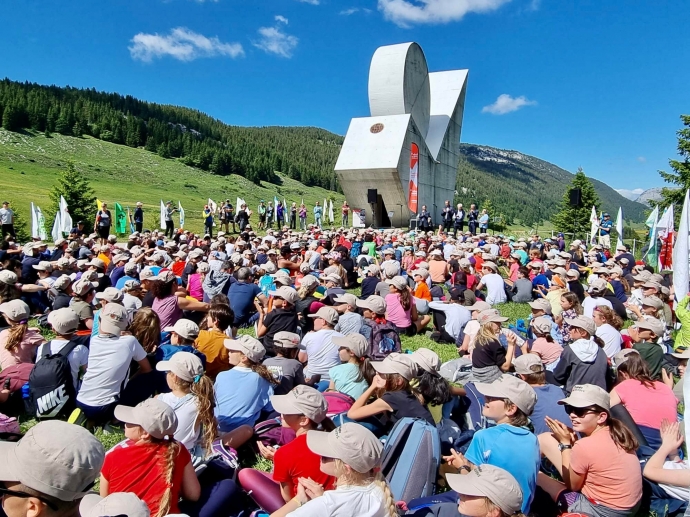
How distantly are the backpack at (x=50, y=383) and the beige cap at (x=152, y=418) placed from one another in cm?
220

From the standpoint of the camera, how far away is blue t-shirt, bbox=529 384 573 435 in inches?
161

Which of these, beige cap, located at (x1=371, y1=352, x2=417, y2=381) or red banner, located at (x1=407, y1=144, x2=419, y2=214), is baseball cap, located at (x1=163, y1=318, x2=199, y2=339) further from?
red banner, located at (x1=407, y1=144, x2=419, y2=214)

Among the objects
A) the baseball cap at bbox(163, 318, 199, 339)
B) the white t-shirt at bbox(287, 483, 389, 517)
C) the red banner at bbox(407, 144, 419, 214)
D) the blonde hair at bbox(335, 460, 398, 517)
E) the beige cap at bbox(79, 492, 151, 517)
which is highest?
the red banner at bbox(407, 144, 419, 214)

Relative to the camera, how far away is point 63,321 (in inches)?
180

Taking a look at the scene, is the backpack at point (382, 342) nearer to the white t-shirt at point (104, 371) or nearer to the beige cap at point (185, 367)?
the beige cap at point (185, 367)

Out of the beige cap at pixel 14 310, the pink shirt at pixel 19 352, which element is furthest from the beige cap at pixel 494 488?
the beige cap at pixel 14 310

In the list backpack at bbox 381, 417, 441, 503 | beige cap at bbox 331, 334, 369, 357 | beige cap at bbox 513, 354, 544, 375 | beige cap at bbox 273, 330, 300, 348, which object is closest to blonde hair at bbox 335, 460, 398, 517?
backpack at bbox 381, 417, 441, 503

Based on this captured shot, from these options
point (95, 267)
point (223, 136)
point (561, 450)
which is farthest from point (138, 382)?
point (223, 136)

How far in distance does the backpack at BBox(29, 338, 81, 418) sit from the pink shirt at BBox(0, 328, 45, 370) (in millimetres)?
443

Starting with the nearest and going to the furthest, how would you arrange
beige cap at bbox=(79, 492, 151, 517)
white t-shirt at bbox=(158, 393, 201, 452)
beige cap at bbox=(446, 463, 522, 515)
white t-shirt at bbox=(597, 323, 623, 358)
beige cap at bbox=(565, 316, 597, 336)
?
beige cap at bbox=(79, 492, 151, 517) → beige cap at bbox=(446, 463, 522, 515) → white t-shirt at bbox=(158, 393, 201, 452) → beige cap at bbox=(565, 316, 597, 336) → white t-shirt at bbox=(597, 323, 623, 358)

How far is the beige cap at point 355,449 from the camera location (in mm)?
2301

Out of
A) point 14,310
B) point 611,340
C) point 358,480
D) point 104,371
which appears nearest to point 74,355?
point 104,371

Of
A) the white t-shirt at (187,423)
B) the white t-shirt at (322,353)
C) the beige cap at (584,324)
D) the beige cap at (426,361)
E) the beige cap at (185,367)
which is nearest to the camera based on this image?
the white t-shirt at (187,423)

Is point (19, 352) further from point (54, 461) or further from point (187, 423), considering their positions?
point (54, 461)
